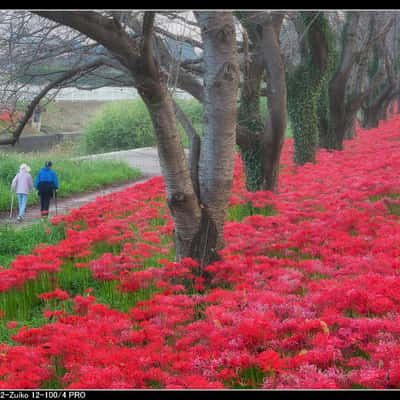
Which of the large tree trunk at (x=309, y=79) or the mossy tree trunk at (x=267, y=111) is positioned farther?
the large tree trunk at (x=309, y=79)

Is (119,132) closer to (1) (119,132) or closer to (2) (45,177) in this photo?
(1) (119,132)

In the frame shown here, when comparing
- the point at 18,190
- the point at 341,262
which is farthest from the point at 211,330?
the point at 18,190

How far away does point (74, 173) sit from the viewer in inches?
743

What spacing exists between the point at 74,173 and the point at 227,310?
48.5ft

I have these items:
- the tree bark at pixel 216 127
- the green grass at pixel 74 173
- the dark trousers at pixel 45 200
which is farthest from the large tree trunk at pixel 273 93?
the green grass at pixel 74 173

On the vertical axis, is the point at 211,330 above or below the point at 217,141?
below

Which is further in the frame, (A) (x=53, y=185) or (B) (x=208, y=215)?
(A) (x=53, y=185)

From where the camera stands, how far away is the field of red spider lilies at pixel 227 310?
3826 mm

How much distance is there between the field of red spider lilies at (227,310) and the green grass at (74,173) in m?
8.05

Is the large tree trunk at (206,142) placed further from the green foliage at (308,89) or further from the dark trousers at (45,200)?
the green foliage at (308,89)
